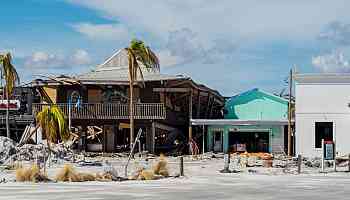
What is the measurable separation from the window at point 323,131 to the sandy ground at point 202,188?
45.1ft

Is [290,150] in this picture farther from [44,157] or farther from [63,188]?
[63,188]

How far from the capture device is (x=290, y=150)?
170 ft

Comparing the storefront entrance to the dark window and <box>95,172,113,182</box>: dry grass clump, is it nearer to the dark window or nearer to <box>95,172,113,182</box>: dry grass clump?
the dark window

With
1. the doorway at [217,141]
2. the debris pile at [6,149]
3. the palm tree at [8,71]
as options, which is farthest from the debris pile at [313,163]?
the palm tree at [8,71]

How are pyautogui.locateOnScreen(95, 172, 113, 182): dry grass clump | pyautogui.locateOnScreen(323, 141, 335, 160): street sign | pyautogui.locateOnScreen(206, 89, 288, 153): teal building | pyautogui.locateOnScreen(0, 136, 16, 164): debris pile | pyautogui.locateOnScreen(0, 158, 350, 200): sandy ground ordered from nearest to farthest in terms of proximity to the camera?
1. pyautogui.locateOnScreen(0, 158, 350, 200): sandy ground
2. pyautogui.locateOnScreen(95, 172, 113, 182): dry grass clump
3. pyautogui.locateOnScreen(323, 141, 335, 160): street sign
4. pyautogui.locateOnScreen(0, 136, 16, 164): debris pile
5. pyautogui.locateOnScreen(206, 89, 288, 153): teal building

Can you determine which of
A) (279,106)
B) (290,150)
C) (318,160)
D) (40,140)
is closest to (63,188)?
(318,160)

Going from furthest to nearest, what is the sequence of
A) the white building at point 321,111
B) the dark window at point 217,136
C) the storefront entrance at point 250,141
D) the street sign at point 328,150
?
1. the dark window at point 217,136
2. the storefront entrance at point 250,141
3. the white building at point 321,111
4. the street sign at point 328,150

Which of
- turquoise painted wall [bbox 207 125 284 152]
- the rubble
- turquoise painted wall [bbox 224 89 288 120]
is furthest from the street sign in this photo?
turquoise painted wall [bbox 224 89 288 120]

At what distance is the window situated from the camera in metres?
48.2

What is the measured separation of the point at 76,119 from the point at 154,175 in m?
21.2

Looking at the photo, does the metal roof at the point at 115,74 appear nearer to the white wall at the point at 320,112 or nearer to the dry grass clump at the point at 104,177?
the white wall at the point at 320,112

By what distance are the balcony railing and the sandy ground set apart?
1629cm

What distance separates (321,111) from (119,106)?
13.9 meters

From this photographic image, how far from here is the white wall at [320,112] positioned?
157ft
